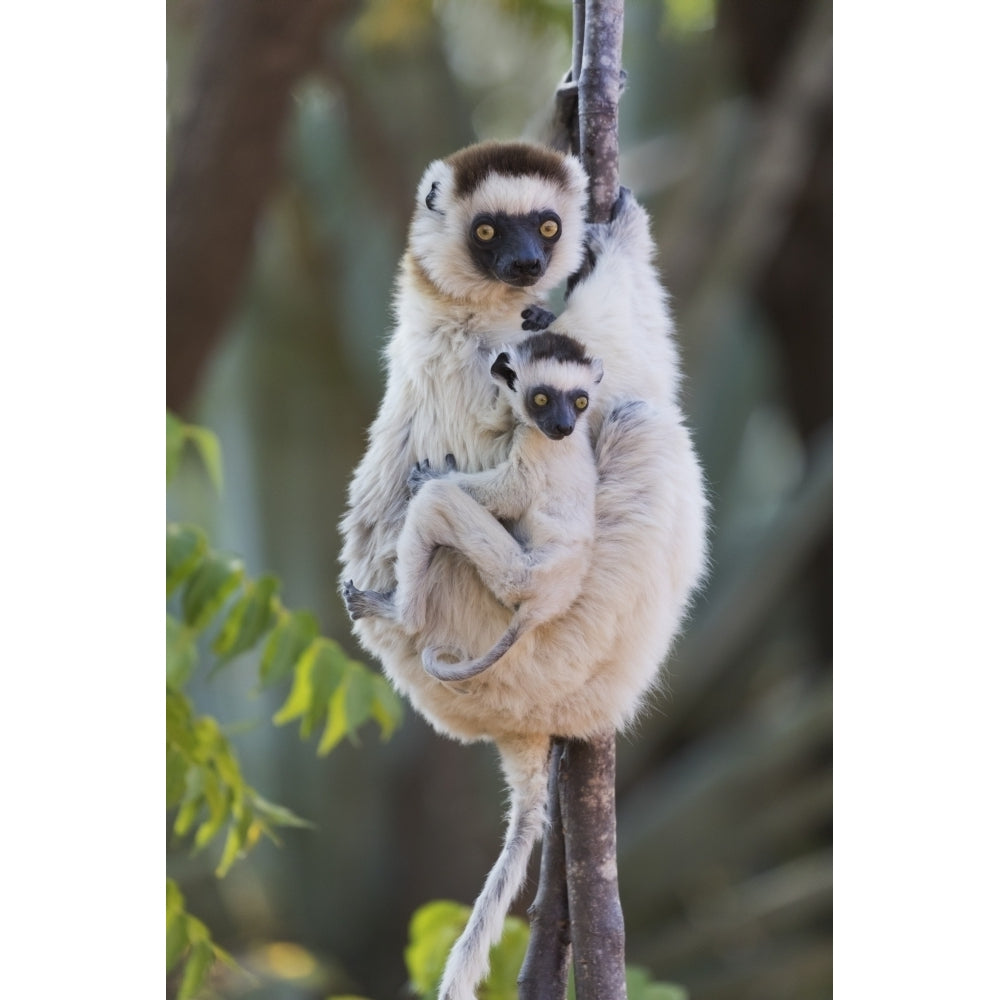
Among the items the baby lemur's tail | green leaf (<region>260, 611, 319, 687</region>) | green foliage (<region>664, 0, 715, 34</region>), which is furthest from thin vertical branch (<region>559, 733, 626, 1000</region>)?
green foliage (<region>664, 0, 715, 34</region>)

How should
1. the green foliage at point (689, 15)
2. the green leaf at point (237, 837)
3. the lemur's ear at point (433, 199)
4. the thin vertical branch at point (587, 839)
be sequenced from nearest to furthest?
1. the lemur's ear at point (433, 199)
2. the thin vertical branch at point (587, 839)
3. the green leaf at point (237, 837)
4. the green foliage at point (689, 15)

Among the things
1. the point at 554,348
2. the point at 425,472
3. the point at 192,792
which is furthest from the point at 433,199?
the point at 192,792

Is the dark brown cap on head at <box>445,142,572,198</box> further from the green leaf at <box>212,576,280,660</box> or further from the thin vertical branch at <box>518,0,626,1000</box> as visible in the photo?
the green leaf at <box>212,576,280,660</box>

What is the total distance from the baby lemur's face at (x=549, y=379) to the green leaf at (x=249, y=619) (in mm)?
781

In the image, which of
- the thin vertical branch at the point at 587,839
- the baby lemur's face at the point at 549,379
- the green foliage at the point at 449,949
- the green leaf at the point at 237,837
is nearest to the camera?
the baby lemur's face at the point at 549,379

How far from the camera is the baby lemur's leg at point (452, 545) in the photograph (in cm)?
253

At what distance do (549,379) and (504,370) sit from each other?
0.32 ft

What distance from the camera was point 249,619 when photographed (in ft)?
9.98

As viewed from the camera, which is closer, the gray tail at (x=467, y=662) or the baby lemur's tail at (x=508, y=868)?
the gray tail at (x=467, y=662)

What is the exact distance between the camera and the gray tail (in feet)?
8.39

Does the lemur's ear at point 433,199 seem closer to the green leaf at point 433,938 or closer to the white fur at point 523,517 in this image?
the white fur at point 523,517

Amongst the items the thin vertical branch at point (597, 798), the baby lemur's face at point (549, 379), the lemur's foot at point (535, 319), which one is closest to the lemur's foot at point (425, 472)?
the baby lemur's face at point (549, 379)
